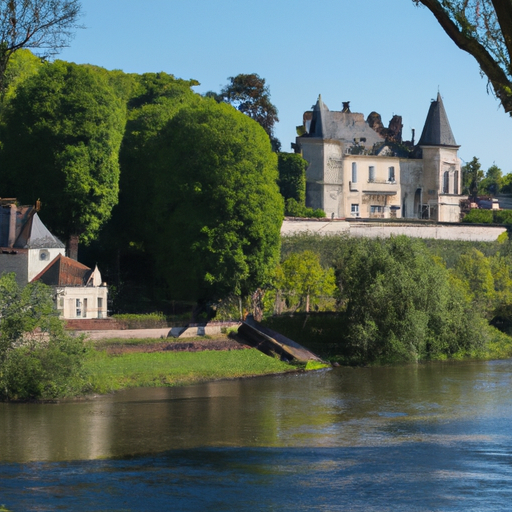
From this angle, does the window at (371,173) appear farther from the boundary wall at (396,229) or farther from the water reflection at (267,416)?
the water reflection at (267,416)

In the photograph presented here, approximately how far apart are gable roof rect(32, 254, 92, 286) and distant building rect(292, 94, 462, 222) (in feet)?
130

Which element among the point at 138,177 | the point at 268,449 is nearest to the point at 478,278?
the point at 138,177

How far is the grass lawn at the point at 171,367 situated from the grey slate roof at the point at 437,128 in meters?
46.2

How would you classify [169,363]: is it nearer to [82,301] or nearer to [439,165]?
[82,301]

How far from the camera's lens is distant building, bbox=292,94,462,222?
287 ft

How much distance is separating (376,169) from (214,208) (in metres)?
40.8

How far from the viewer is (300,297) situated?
5844cm

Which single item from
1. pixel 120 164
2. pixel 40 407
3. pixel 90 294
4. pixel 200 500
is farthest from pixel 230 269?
pixel 200 500

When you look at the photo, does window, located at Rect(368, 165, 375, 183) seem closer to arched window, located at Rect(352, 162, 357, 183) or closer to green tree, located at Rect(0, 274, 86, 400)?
arched window, located at Rect(352, 162, 357, 183)

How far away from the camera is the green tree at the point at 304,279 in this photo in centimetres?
5697

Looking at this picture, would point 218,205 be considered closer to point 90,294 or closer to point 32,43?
point 90,294

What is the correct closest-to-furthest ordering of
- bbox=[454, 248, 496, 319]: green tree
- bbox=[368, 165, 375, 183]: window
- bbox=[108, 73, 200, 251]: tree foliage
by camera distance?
bbox=[108, 73, 200, 251]: tree foliage → bbox=[454, 248, 496, 319]: green tree → bbox=[368, 165, 375, 183]: window

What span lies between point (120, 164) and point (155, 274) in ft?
22.7

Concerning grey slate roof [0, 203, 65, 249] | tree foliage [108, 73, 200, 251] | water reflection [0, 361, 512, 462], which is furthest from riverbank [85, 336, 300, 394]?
tree foliage [108, 73, 200, 251]
